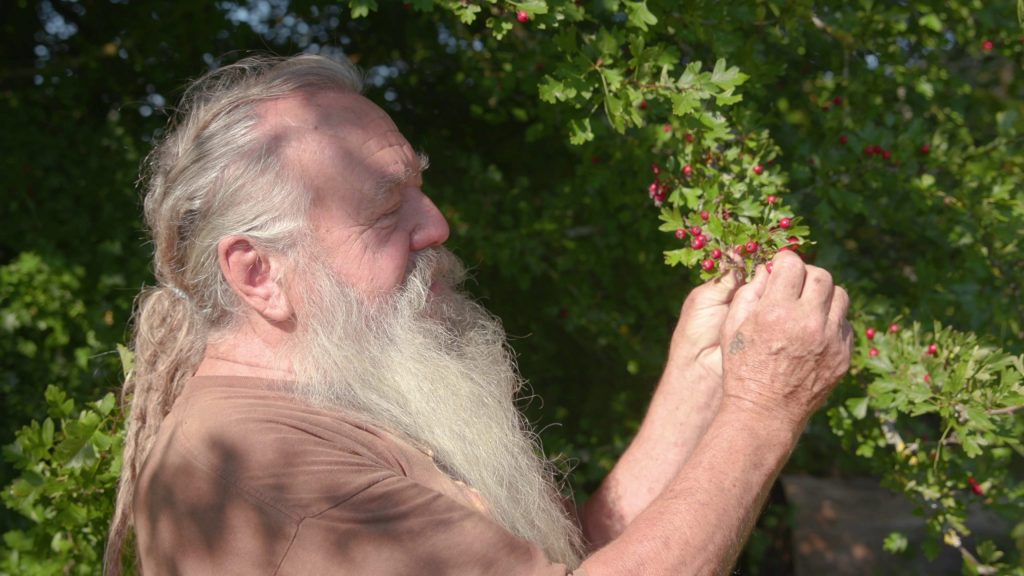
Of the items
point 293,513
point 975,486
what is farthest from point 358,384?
point 975,486

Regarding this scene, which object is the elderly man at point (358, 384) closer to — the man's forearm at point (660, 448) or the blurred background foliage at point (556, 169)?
the man's forearm at point (660, 448)

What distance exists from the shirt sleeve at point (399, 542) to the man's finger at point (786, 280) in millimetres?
614

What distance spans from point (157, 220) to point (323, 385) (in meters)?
0.55

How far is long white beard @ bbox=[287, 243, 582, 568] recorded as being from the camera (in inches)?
72.0

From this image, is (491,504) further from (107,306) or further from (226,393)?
(107,306)

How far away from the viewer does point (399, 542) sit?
1496 mm

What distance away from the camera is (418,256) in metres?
1.97

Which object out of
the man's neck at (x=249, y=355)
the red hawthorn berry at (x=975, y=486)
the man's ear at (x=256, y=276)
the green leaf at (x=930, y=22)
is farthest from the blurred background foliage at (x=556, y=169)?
the man's ear at (x=256, y=276)

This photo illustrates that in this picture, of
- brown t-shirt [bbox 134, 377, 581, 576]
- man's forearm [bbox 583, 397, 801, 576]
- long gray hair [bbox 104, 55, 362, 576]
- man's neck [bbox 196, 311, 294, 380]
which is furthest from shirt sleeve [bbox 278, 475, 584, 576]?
long gray hair [bbox 104, 55, 362, 576]

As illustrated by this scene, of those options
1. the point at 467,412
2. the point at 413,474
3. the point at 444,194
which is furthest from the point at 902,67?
the point at 413,474

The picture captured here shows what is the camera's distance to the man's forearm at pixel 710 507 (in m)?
1.55

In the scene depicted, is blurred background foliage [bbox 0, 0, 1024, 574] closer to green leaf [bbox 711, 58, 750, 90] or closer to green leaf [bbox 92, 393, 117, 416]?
green leaf [bbox 92, 393, 117, 416]

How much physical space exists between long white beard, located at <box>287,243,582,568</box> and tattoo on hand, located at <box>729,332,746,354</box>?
461mm

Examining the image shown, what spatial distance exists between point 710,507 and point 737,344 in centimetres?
33
